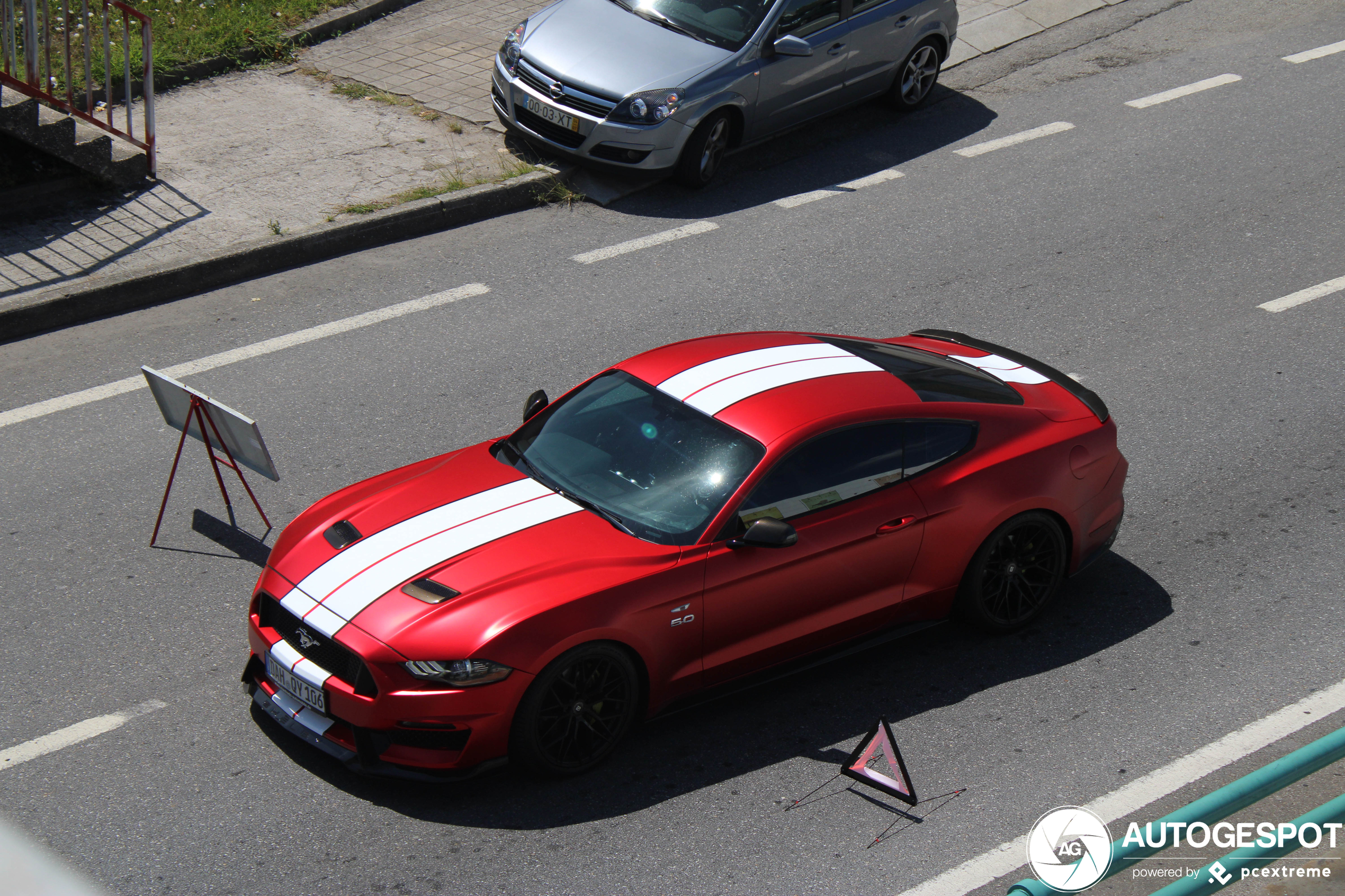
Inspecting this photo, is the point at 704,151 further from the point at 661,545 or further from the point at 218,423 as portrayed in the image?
the point at 661,545

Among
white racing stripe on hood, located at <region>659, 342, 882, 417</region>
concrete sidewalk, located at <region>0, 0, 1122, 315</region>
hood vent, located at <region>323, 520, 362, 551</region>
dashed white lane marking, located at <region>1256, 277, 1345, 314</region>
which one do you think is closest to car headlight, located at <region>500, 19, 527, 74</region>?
concrete sidewalk, located at <region>0, 0, 1122, 315</region>

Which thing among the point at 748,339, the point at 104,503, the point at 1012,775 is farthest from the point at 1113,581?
the point at 104,503

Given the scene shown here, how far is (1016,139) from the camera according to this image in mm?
12250

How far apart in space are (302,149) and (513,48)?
6.43ft

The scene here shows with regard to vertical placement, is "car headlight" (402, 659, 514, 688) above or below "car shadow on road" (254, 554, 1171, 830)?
above

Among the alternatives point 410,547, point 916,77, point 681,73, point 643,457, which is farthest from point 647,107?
point 410,547

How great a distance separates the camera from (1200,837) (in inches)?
202

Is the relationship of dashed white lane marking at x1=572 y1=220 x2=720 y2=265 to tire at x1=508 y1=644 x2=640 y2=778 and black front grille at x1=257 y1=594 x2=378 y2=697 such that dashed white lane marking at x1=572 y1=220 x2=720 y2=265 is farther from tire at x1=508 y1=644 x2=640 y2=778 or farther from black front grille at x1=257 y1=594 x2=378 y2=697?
tire at x1=508 y1=644 x2=640 y2=778

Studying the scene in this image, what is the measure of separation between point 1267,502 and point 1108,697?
2110mm

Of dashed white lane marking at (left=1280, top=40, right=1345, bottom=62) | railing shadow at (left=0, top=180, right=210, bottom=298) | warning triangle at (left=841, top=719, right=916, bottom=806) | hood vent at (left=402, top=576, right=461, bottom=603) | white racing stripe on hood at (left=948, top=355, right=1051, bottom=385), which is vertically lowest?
railing shadow at (left=0, top=180, right=210, bottom=298)

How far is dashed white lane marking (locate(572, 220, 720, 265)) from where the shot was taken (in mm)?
10133

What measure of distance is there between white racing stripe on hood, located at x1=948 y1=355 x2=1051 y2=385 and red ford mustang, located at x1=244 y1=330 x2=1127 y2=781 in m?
0.08

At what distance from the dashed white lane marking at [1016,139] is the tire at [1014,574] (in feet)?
20.6

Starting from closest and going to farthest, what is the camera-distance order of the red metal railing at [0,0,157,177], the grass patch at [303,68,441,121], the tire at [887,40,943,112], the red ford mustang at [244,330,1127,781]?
1. the red ford mustang at [244,330,1127,781]
2. the red metal railing at [0,0,157,177]
3. the grass patch at [303,68,441,121]
4. the tire at [887,40,943,112]
